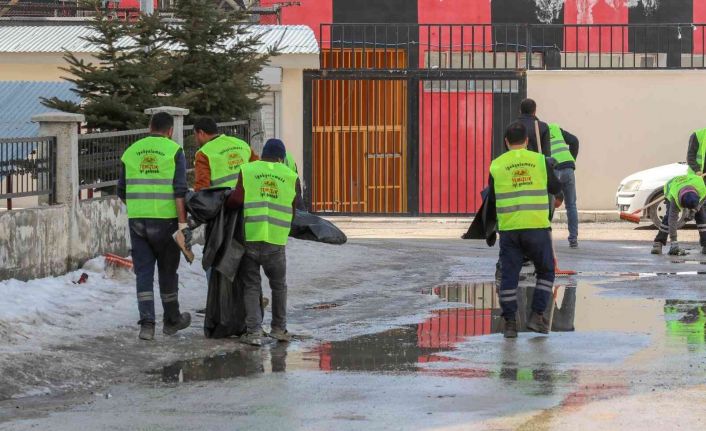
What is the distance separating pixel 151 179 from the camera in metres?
12.1

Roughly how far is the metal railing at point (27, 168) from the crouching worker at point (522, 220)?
447 centimetres

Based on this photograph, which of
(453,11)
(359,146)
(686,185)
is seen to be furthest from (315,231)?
(453,11)

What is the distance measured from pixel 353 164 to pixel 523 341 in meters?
17.2

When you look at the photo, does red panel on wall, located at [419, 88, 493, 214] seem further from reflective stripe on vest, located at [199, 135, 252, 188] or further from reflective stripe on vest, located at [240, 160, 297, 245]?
reflective stripe on vest, located at [240, 160, 297, 245]

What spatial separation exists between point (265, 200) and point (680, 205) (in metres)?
8.37

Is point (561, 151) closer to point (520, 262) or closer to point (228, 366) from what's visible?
point (520, 262)

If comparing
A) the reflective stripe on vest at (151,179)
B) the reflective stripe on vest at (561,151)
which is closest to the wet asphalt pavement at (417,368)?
the reflective stripe on vest at (151,179)

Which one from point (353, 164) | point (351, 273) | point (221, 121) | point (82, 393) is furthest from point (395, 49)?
point (82, 393)

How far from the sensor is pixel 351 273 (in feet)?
56.0

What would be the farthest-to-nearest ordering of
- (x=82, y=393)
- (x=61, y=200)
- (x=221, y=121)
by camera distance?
(x=221, y=121) → (x=61, y=200) → (x=82, y=393)

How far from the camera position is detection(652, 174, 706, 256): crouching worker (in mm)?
18797

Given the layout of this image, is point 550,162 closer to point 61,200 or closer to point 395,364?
point 395,364

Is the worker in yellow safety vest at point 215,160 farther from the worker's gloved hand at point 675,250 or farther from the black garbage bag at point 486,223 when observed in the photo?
the worker's gloved hand at point 675,250

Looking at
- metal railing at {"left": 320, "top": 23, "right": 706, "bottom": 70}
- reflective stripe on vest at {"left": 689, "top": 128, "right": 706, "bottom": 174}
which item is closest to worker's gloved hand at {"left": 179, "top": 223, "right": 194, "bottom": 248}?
reflective stripe on vest at {"left": 689, "top": 128, "right": 706, "bottom": 174}
